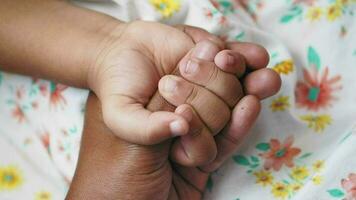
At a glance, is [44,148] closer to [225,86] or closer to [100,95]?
[100,95]

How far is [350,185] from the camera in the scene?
0.72m

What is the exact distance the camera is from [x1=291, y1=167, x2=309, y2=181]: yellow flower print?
0.78 m

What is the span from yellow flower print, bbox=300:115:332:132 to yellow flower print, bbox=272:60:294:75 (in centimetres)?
8

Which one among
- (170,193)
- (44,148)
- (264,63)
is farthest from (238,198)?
(44,148)

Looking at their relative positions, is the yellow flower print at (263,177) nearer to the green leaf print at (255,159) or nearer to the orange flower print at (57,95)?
the green leaf print at (255,159)

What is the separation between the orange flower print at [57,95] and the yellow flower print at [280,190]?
1.26 ft

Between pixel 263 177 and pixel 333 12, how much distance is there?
13.2 inches

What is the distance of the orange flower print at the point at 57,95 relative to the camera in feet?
2.80

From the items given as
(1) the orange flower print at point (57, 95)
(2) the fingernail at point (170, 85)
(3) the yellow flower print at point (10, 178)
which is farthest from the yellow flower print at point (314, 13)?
(3) the yellow flower print at point (10, 178)

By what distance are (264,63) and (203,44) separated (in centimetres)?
10

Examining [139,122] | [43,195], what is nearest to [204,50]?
[139,122]

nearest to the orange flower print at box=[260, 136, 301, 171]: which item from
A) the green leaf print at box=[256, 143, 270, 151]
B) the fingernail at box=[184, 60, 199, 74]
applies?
the green leaf print at box=[256, 143, 270, 151]

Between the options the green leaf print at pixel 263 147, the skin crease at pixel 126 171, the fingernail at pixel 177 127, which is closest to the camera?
the fingernail at pixel 177 127

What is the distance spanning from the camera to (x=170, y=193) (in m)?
0.77
